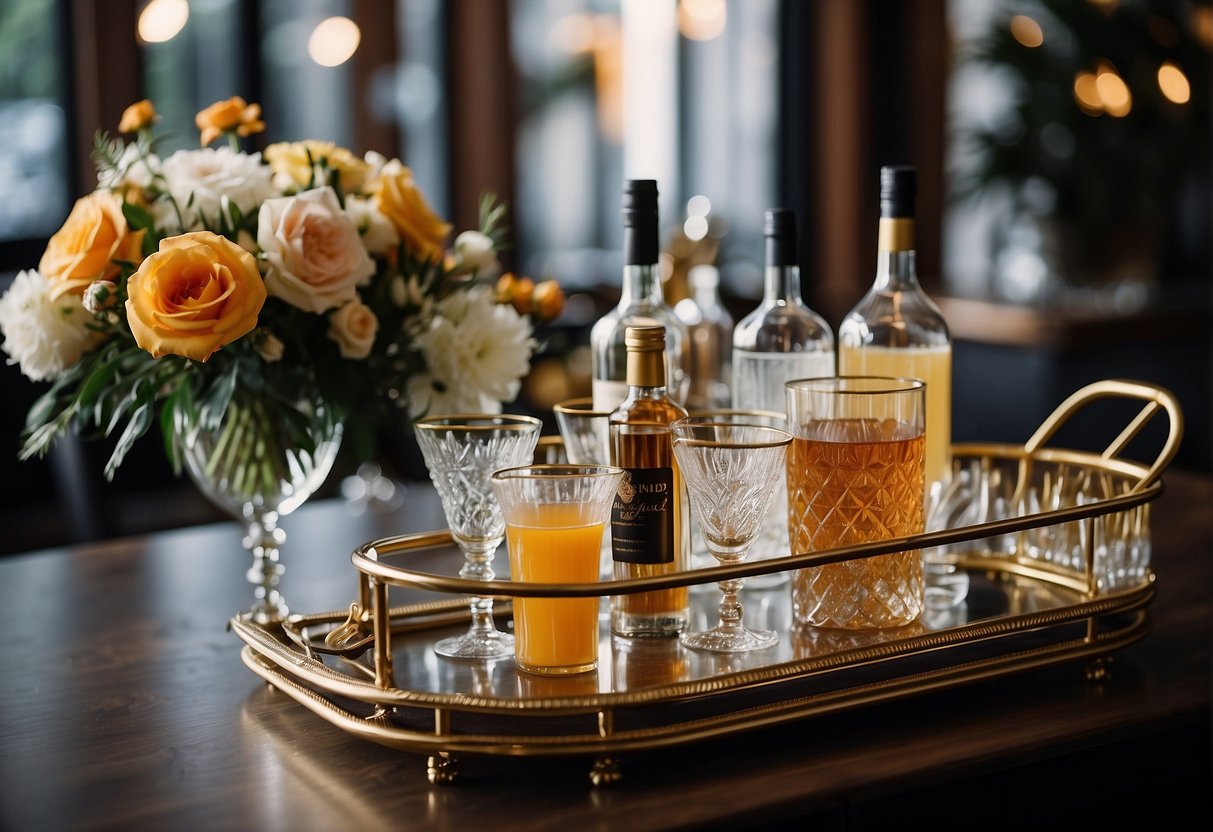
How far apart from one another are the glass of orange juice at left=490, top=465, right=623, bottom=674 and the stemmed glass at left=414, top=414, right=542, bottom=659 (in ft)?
0.26

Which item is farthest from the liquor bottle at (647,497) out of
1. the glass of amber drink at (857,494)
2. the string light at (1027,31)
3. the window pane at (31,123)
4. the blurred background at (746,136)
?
the string light at (1027,31)

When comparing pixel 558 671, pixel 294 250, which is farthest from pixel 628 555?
pixel 294 250

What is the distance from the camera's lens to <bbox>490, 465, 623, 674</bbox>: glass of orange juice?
3.05 ft

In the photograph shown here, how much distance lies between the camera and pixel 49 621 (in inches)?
51.5

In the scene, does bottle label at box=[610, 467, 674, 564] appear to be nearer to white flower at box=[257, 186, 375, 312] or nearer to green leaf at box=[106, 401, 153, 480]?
white flower at box=[257, 186, 375, 312]

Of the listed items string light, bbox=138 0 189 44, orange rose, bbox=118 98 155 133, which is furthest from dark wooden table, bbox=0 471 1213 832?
string light, bbox=138 0 189 44

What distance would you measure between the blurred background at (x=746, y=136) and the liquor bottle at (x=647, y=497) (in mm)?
2129

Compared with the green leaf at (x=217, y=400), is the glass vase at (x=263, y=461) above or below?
below

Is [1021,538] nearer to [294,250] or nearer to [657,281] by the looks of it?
[657,281]

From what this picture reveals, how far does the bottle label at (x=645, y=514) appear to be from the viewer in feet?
3.27

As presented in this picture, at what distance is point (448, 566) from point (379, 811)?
61 centimetres

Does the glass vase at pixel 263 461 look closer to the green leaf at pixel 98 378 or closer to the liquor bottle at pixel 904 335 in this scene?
the green leaf at pixel 98 378

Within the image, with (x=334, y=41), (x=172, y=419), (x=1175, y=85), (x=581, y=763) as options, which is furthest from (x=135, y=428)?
(x=334, y=41)

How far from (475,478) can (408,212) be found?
325 mm
